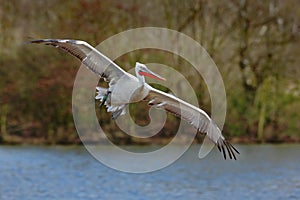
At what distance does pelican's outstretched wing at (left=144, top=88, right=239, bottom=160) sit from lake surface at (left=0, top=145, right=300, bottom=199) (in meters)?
4.07

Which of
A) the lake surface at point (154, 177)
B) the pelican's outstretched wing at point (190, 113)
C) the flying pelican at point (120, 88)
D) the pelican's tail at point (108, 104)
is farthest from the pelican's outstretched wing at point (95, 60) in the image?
the lake surface at point (154, 177)

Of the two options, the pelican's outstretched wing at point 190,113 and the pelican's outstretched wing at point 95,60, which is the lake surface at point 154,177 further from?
the pelican's outstretched wing at point 95,60

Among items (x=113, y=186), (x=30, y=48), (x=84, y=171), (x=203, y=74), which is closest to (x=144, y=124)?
(x=203, y=74)

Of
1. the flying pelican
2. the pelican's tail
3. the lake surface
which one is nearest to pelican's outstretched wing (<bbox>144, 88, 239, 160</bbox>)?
the flying pelican

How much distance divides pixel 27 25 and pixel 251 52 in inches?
297

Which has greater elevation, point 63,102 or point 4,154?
point 63,102

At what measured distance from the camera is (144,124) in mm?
26766

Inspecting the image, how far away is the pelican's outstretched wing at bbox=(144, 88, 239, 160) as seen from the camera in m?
11.9

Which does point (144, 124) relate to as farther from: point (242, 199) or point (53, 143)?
point (242, 199)

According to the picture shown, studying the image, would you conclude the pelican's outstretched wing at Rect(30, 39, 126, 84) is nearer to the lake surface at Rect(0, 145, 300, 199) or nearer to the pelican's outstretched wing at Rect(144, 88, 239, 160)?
the pelican's outstretched wing at Rect(144, 88, 239, 160)

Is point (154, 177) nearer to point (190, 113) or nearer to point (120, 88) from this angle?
point (190, 113)

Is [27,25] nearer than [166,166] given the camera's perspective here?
No

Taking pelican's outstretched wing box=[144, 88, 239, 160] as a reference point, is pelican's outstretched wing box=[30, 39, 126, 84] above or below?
above

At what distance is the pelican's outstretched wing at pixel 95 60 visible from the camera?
1127cm
